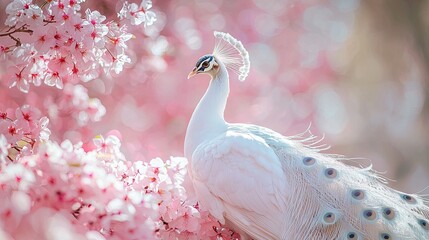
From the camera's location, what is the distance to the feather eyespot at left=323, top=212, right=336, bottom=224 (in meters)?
1.43

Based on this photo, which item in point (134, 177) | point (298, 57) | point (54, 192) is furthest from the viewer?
point (298, 57)

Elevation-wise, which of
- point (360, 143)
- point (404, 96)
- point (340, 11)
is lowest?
point (360, 143)

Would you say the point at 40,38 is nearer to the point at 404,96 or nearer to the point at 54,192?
the point at 54,192

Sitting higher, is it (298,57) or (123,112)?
(298,57)

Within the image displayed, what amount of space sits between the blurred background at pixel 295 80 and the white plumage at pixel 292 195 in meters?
0.30

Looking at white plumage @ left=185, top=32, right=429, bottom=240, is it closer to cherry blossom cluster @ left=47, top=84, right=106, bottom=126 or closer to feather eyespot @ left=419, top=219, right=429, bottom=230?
feather eyespot @ left=419, top=219, right=429, bottom=230

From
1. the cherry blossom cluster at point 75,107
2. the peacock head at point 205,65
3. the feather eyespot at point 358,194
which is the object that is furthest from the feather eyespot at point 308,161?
the cherry blossom cluster at point 75,107

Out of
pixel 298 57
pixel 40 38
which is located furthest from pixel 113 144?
pixel 298 57

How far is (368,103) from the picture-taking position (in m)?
3.31

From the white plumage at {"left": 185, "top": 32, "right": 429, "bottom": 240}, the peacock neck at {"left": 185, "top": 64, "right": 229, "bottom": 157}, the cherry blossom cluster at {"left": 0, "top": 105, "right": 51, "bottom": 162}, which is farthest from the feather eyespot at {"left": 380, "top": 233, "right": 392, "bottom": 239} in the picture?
the cherry blossom cluster at {"left": 0, "top": 105, "right": 51, "bottom": 162}

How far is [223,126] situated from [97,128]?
72cm

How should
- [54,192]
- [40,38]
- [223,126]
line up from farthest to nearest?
1. [223,126]
2. [40,38]
3. [54,192]

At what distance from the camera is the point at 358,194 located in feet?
4.84

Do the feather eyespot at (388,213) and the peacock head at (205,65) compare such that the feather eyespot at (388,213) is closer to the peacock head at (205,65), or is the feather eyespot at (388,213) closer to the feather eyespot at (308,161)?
the feather eyespot at (308,161)
